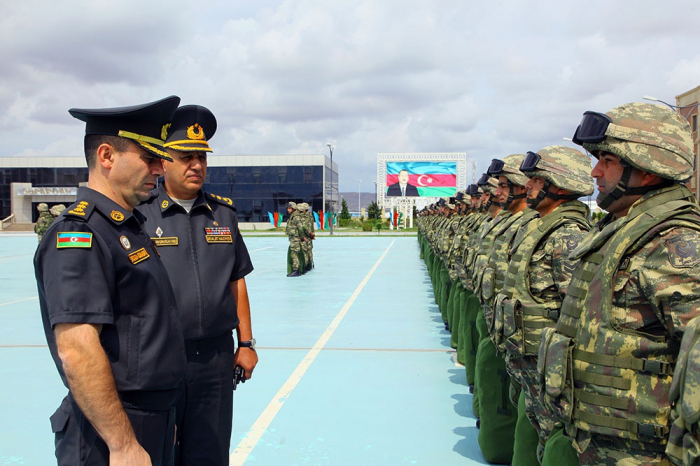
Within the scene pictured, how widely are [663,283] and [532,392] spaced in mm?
1226

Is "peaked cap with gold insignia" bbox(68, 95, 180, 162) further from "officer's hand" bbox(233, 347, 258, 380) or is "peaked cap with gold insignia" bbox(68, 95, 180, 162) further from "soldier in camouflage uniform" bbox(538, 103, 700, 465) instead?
"soldier in camouflage uniform" bbox(538, 103, 700, 465)

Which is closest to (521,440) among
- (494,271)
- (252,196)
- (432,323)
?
(494,271)

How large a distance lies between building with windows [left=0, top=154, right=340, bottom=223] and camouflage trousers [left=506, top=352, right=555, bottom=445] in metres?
54.6

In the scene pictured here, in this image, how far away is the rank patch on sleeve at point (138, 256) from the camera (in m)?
2.04

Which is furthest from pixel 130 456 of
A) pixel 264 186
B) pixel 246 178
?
pixel 246 178

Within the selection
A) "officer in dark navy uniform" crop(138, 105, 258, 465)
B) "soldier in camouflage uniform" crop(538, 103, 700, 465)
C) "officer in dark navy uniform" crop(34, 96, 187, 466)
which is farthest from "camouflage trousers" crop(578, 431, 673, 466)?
"officer in dark navy uniform" crop(138, 105, 258, 465)

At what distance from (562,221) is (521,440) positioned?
121cm

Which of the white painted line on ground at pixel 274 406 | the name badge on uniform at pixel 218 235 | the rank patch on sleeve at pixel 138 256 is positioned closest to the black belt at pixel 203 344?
the name badge on uniform at pixel 218 235

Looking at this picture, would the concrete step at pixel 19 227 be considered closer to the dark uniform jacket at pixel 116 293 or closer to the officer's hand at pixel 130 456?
the dark uniform jacket at pixel 116 293

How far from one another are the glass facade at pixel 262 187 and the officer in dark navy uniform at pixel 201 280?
181 ft

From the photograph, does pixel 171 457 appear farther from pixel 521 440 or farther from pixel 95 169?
pixel 521 440

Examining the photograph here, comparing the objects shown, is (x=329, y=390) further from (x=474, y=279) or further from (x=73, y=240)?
(x=73, y=240)

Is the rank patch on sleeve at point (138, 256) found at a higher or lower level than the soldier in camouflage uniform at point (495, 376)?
higher

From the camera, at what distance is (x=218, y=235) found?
121 inches
